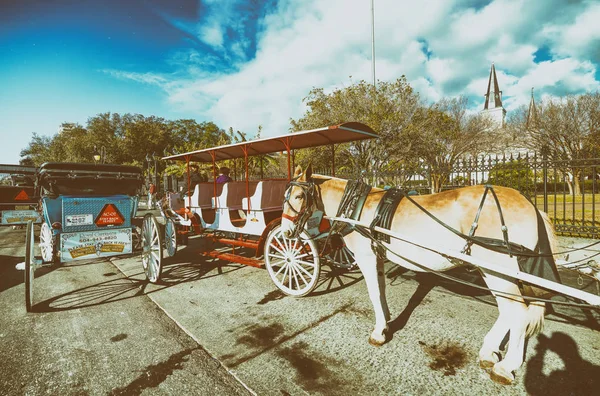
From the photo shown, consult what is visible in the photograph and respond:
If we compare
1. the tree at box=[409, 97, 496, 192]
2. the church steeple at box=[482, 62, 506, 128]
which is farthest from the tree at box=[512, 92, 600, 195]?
the church steeple at box=[482, 62, 506, 128]

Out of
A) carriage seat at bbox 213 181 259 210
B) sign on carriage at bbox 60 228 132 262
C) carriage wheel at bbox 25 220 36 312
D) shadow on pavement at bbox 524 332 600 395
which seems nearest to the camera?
shadow on pavement at bbox 524 332 600 395

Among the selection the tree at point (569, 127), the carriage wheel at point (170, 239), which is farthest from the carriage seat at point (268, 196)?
the tree at point (569, 127)

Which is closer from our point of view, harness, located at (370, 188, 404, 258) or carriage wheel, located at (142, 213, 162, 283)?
harness, located at (370, 188, 404, 258)

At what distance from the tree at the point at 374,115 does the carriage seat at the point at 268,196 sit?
Answer: 1134 cm

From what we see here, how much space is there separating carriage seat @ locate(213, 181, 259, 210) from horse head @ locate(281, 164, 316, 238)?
2.41 metres

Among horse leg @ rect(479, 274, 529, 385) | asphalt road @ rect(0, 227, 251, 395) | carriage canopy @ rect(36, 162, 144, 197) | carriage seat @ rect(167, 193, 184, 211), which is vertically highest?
carriage canopy @ rect(36, 162, 144, 197)

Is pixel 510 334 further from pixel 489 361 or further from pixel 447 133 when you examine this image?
pixel 447 133

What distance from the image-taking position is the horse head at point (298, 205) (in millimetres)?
3693

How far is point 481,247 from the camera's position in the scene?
8.68 ft

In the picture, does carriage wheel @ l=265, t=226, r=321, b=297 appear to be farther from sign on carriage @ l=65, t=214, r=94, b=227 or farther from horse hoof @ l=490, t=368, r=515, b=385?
sign on carriage @ l=65, t=214, r=94, b=227

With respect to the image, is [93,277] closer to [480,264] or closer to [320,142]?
[320,142]

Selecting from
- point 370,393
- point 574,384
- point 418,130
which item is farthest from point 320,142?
point 418,130

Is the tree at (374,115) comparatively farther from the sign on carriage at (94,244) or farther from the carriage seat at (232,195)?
the sign on carriage at (94,244)

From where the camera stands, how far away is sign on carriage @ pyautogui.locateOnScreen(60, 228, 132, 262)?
4742mm
